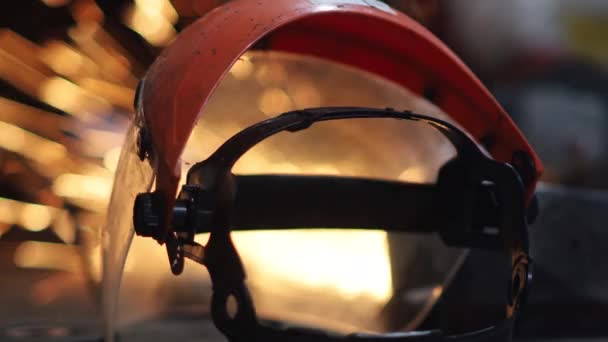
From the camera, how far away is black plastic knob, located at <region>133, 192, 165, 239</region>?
0.62 m

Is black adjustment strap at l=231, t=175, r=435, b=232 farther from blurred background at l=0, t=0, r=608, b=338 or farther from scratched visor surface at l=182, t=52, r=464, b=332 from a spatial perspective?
blurred background at l=0, t=0, r=608, b=338

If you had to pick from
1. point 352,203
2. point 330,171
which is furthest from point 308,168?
point 352,203

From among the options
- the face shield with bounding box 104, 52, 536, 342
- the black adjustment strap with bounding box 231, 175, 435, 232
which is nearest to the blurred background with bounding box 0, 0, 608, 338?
the face shield with bounding box 104, 52, 536, 342

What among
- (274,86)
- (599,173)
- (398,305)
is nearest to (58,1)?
(274,86)

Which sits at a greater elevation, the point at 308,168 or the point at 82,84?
the point at 82,84

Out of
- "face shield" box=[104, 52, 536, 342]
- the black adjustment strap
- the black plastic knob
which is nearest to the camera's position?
the black plastic knob

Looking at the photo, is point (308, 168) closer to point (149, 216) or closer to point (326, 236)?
point (326, 236)

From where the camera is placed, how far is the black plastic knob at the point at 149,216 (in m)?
0.62

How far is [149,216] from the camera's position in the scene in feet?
2.04

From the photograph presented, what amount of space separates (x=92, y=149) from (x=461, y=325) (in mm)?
A: 766

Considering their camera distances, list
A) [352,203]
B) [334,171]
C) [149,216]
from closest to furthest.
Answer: [149,216] < [352,203] < [334,171]

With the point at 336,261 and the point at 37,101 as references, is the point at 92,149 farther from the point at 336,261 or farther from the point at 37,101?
the point at 336,261

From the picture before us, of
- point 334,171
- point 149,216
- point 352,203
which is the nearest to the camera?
point 149,216

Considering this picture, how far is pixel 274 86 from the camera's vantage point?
113 centimetres
